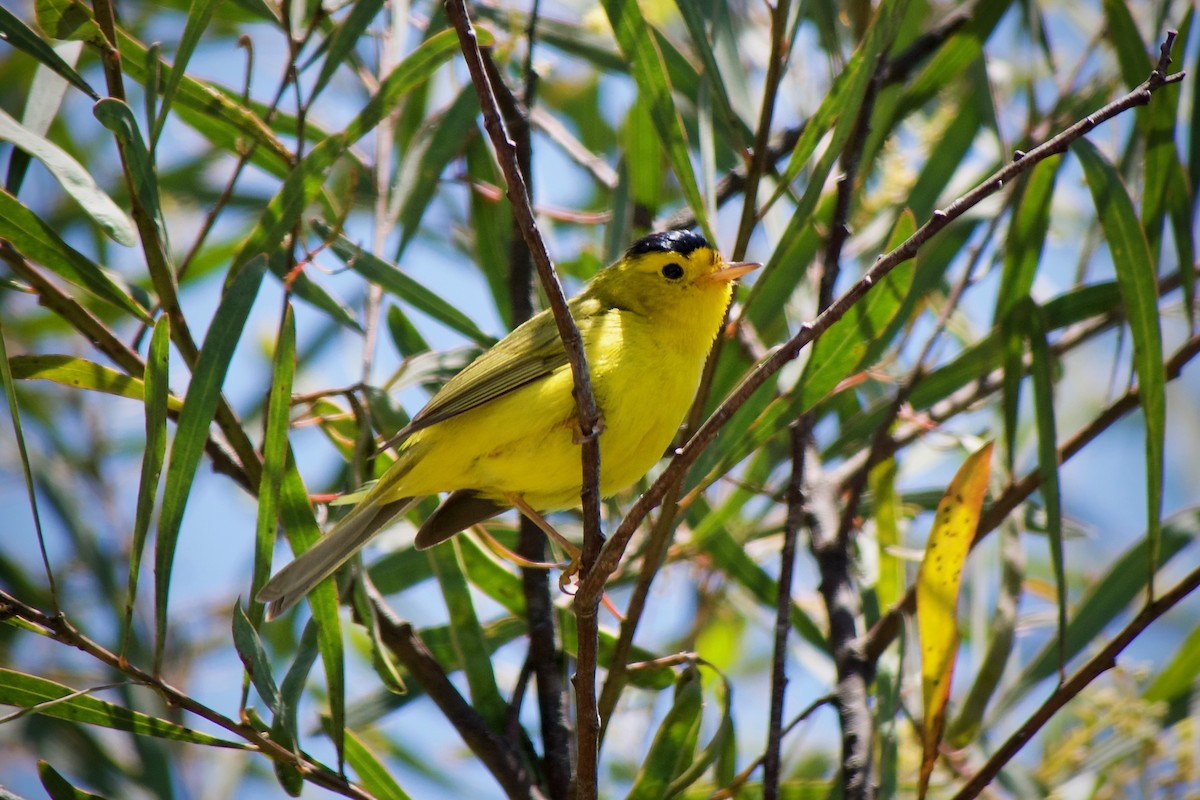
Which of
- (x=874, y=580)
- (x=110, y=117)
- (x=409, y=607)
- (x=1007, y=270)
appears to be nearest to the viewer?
(x=110, y=117)

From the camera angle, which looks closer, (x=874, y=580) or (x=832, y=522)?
(x=832, y=522)

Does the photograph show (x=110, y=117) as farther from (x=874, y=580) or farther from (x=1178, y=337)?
(x=1178, y=337)

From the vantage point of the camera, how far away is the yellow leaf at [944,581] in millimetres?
2311

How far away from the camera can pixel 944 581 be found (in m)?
2.32

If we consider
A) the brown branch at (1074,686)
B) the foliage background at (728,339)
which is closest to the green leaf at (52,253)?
the foliage background at (728,339)

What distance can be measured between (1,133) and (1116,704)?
276 cm

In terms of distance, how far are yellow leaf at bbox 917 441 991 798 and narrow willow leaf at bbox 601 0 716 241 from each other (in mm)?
816

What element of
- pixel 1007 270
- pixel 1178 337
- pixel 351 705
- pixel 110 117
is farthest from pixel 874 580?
pixel 1178 337

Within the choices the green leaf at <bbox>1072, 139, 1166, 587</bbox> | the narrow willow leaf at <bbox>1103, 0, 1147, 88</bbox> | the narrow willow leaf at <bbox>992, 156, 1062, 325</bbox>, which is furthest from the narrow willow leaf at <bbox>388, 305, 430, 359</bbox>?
the narrow willow leaf at <bbox>1103, 0, 1147, 88</bbox>

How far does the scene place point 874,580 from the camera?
3387 mm

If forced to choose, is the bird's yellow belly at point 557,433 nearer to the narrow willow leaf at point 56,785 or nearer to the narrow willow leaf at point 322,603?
the narrow willow leaf at point 322,603

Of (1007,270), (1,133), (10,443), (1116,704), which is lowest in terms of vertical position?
(1116,704)

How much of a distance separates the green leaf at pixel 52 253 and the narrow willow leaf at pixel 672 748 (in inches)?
53.5

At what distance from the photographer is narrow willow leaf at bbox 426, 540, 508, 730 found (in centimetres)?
263
